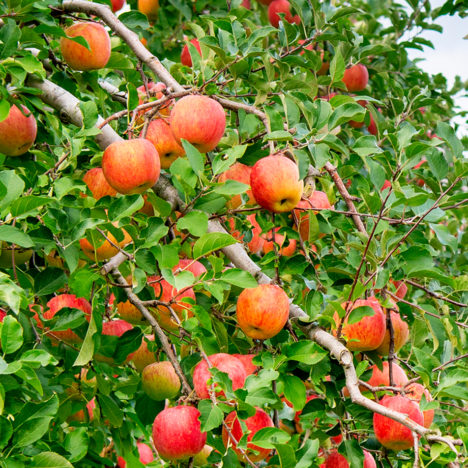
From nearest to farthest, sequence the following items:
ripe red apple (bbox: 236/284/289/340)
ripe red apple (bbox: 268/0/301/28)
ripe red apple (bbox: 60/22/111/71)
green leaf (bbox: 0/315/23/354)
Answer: green leaf (bbox: 0/315/23/354) → ripe red apple (bbox: 236/284/289/340) → ripe red apple (bbox: 60/22/111/71) → ripe red apple (bbox: 268/0/301/28)

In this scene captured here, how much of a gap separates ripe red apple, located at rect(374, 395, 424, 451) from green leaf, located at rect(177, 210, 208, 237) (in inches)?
24.4

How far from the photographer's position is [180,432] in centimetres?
143

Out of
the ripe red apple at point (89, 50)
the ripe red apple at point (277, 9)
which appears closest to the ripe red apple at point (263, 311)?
the ripe red apple at point (89, 50)

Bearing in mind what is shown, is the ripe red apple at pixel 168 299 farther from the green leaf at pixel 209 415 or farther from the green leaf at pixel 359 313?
the green leaf at pixel 359 313

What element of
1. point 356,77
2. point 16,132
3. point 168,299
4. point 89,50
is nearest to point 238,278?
point 168,299

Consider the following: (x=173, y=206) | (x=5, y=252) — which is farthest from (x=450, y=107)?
(x=5, y=252)

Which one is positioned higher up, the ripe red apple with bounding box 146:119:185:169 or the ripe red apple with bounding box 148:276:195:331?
the ripe red apple with bounding box 146:119:185:169

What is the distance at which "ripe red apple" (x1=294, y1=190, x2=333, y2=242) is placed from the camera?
1.80 m

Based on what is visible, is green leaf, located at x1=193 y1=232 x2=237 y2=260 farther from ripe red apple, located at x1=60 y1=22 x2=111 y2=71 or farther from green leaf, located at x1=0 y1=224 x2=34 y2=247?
ripe red apple, located at x1=60 y1=22 x2=111 y2=71

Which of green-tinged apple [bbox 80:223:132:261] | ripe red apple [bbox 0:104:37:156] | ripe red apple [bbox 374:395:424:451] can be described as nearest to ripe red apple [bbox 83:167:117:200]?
green-tinged apple [bbox 80:223:132:261]

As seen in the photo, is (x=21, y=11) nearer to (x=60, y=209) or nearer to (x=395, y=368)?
(x=60, y=209)

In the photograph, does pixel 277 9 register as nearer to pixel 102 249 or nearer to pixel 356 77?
pixel 356 77

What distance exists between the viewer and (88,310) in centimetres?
180

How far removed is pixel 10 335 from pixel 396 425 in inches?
36.4
